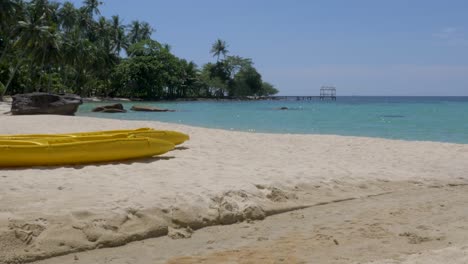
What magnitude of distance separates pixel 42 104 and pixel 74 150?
57.3 ft

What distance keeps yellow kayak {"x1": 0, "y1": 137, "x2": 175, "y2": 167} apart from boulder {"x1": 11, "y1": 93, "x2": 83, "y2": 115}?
637 inches

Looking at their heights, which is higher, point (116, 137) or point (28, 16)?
A: point (28, 16)

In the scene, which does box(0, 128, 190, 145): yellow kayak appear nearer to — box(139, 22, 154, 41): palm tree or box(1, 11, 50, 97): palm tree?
box(1, 11, 50, 97): palm tree

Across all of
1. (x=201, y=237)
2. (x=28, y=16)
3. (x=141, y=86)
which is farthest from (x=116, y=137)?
(x=141, y=86)

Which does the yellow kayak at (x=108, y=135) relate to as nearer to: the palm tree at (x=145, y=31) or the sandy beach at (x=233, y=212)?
the sandy beach at (x=233, y=212)

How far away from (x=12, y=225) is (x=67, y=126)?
11.8 meters

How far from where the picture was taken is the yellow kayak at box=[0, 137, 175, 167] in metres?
6.83

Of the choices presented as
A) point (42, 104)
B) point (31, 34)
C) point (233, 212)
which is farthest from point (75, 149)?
point (31, 34)

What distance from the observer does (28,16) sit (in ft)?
140

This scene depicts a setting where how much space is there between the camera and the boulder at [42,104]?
73.8 ft

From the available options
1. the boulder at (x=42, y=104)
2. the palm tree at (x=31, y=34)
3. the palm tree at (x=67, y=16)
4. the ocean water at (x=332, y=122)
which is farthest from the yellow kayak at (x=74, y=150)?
the palm tree at (x=67, y=16)

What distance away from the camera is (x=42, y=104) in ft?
75.9

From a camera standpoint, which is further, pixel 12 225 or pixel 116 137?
pixel 116 137

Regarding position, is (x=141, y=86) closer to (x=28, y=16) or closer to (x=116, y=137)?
(x=28, y=16)
